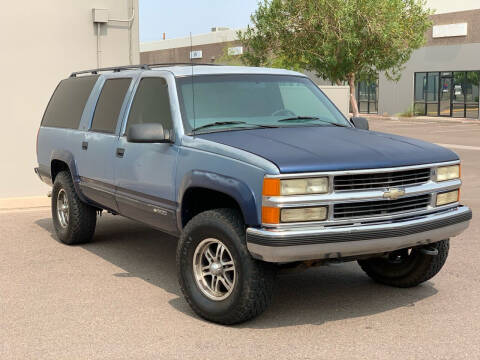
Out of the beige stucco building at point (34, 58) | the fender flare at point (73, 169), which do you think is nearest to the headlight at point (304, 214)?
the fender flare at point (73, 169)

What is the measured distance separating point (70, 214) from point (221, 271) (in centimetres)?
318

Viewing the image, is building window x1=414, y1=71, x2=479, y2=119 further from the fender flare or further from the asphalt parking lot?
the fender flare

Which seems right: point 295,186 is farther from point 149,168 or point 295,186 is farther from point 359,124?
point 359,124

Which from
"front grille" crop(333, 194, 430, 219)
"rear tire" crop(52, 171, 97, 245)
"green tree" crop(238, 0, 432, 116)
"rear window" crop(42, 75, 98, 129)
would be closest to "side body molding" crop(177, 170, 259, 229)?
"front grille" crop(333, 194, 430, 219)

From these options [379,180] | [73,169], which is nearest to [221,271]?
[379,180]

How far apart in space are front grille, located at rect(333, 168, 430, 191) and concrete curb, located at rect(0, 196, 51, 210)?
23.7 feet

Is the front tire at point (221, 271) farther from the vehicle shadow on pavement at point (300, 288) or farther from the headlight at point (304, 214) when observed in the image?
the headlight at point (304, 214)

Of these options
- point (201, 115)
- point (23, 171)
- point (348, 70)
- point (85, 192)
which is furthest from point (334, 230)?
point (348, 70)

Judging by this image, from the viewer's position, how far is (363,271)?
22.8 ft

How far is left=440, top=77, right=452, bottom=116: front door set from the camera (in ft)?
142

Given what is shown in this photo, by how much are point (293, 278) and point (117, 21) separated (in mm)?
7309

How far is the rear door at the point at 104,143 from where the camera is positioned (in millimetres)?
6902

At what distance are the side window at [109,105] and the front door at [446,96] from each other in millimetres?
38551

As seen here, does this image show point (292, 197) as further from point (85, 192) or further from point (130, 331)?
point (85, 192)
